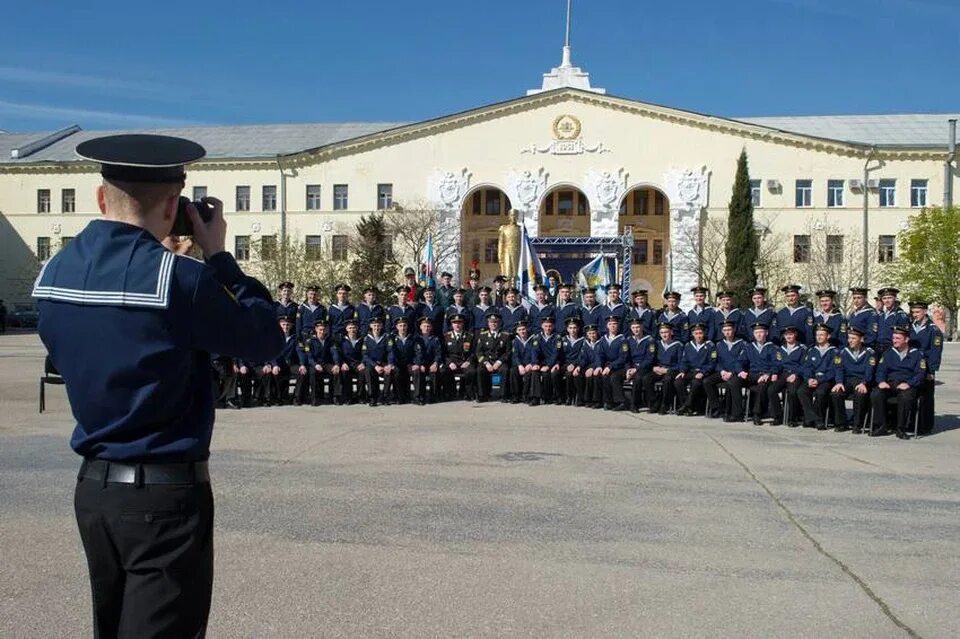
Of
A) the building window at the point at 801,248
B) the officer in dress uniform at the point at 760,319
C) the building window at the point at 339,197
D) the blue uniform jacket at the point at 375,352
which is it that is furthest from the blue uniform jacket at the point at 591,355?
the building window at the point at 339,197

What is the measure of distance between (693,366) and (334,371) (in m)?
5.73

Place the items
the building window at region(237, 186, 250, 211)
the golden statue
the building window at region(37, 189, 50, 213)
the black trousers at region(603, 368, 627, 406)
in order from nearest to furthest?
the black trousers at region(603, 368, 627, 406) < the golden statue < the building window at region(237, 186, 250, 211) < the building window at region(37, 189, 50, 213)

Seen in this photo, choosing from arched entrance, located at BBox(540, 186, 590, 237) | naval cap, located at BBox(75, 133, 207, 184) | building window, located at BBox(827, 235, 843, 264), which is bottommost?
naval cap, located at BBox(75, 133, 207, 184)

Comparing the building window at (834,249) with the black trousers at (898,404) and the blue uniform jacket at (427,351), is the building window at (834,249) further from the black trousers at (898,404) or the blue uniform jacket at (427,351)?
the black trousers at (898,404)

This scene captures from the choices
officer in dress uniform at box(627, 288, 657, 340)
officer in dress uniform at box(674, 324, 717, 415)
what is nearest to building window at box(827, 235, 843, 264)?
officer in dress uniform at box(627, 288, 657, 340)

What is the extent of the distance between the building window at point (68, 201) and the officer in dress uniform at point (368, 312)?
5203 cm

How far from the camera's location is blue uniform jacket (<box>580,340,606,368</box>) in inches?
613

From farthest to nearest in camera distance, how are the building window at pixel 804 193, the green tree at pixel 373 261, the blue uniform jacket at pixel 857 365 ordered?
the building window at pixel 804 193 < the green tree at pixel 373 261 < the blue uniform jacket at pixel 857 365

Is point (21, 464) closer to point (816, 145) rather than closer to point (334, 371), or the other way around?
point (334, 371)

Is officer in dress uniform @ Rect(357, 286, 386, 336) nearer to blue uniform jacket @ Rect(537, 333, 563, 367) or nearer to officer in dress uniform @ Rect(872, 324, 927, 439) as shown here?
blue uniform jacket @ Rect(537, 333, 563, 367)

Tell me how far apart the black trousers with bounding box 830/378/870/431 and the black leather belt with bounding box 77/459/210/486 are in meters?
11.6

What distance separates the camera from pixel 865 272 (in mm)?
53812

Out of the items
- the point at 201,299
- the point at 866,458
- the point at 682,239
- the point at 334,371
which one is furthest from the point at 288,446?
the point at 682,239

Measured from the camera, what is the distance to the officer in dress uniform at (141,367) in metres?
2.63
